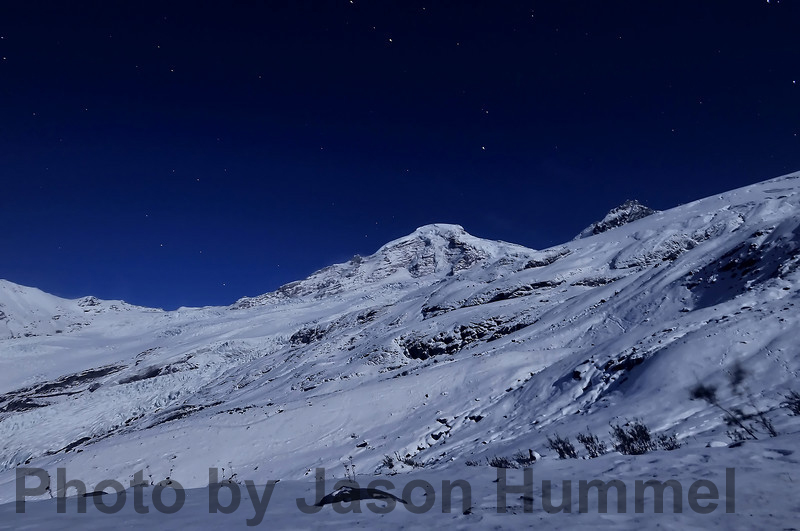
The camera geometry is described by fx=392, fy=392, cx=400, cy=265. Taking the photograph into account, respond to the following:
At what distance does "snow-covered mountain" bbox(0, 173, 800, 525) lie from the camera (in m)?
11.5

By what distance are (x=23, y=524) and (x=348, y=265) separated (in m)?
156

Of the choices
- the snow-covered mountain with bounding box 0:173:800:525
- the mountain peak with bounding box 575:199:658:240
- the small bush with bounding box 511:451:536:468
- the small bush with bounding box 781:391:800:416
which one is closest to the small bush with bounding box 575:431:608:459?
the snow-covered mountain with bounding box 0:173:800:525

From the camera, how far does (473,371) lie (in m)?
22.3

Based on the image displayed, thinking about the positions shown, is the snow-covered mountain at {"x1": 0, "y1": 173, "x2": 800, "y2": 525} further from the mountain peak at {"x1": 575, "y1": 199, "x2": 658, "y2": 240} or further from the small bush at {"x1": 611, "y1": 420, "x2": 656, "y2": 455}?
the mountain peak at {"x1": 575, "y1": 199, "x2": 658, "y2": 240}

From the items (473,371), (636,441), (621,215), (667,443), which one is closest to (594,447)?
(636,441)

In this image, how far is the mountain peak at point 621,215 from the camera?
9781 centimetres

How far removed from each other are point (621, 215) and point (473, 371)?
9569 centimetres

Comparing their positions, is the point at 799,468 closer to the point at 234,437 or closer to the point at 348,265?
the point at 234,437

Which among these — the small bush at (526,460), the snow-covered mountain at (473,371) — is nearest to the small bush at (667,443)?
the snow-covered mountain at (473,371)

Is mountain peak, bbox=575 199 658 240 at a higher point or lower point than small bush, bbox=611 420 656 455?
higher

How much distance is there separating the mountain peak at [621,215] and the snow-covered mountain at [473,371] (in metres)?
36.6

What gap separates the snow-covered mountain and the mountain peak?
36.6 metres

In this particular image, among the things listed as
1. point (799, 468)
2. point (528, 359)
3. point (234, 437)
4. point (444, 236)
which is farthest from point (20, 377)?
point (444, 236)

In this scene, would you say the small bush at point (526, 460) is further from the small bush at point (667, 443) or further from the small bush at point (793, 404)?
the small bush at point (793, 404)
